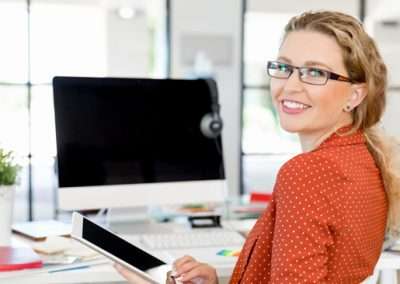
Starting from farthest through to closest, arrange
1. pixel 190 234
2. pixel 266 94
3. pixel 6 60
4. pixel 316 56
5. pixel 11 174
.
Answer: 1. pixel 266 94
2. pixel 6 60
3. pixel 190 234
4. pixel 11 174
5. pixel 316 56

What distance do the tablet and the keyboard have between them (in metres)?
0.35

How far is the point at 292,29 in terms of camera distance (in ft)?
4.25

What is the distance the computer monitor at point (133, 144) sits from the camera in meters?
1.97

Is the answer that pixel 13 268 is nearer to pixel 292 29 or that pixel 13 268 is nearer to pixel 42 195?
pixel 292 29

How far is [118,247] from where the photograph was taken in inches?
55.5

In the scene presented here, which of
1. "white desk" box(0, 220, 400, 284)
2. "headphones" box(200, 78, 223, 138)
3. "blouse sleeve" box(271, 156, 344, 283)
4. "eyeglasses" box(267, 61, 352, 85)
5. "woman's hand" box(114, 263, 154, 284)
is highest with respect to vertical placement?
"eyeglasses" box(267, 61, 352, 85)

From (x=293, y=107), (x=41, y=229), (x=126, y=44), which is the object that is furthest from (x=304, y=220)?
(x=126, y=44)

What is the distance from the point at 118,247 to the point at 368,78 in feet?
2.18

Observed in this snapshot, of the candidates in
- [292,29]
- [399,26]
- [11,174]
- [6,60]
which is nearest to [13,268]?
[11,174]

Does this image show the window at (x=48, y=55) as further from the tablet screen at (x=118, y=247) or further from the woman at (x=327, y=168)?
the woman at (x=327, y=168)

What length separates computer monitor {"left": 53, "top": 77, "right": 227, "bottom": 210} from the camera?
197cm

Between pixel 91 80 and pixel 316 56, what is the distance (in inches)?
38.7

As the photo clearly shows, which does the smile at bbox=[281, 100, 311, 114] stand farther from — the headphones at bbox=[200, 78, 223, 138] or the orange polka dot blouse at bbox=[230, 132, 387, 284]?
the headphones at bbox=[200, 78, 223, 138]

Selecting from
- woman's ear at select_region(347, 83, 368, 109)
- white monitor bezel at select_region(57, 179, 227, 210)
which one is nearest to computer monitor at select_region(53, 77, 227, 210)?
white monitor bezel at select_region(57, 179, 227, 210)
